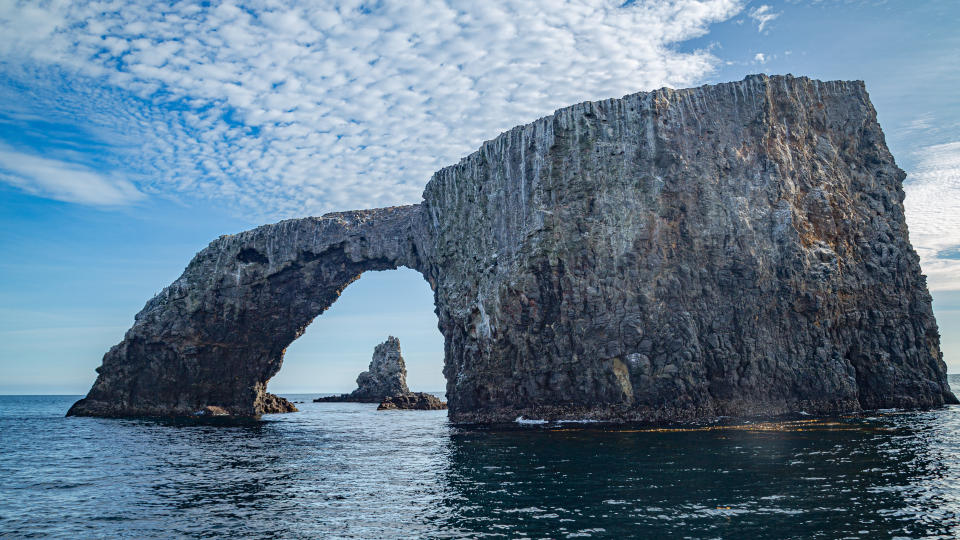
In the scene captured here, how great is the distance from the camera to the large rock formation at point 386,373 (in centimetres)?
9888

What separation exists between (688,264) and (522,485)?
82.7ft

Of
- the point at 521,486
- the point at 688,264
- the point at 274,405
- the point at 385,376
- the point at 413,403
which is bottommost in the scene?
the point at 521,486

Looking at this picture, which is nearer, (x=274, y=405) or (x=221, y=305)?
(x=221, y=305)

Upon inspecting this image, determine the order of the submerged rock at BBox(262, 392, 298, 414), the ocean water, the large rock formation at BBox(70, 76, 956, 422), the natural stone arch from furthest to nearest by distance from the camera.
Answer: the submerged rock at BBox(262, 392, 298, 414)
the natural stone arch
the large rock formation at BBox(70, 76, 956, 422)
the ocean water

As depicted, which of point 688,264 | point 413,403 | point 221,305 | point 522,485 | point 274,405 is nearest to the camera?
point 522,485

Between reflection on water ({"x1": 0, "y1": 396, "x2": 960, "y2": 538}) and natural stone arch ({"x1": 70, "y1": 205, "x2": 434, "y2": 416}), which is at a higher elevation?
natural stone arch ({"x1": 70, "y1": 205, "x2": 434, "y2": 416})

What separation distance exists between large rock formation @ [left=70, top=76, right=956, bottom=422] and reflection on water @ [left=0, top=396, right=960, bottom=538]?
648 cm

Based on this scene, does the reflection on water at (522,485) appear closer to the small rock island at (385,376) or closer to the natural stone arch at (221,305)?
the natural stone arch at (221,305)

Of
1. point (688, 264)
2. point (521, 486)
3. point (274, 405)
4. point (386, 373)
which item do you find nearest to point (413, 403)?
point (386, 373)

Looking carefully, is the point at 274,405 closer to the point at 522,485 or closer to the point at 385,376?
the point at 385,376

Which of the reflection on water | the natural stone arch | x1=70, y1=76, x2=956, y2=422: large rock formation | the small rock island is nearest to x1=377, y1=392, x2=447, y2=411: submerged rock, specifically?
the small rock island

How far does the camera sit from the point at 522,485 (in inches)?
723

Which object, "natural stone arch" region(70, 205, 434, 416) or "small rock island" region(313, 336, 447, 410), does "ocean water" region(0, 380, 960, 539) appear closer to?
"natural stone arch" region(70, 205, 434, 416)

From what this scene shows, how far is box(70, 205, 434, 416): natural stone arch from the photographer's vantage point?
57.5m
